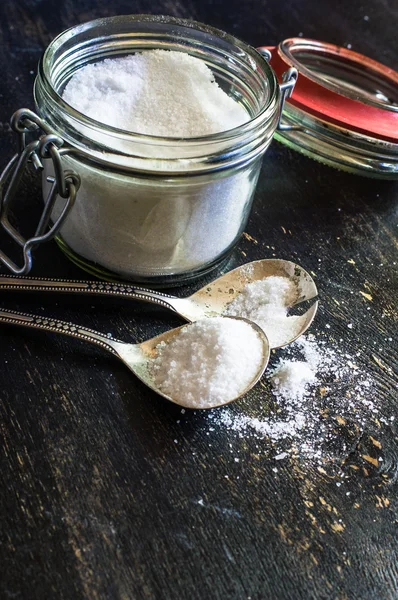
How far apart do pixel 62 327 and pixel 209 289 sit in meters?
0.16

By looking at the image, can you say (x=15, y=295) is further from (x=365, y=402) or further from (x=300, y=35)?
(x=300, y=35)

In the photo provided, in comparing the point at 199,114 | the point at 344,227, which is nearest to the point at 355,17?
the point at 344,227

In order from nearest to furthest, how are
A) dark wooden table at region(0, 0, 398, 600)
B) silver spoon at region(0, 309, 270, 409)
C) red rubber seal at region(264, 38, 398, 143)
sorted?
dark wooden table at region(0, 0, 398, 600), silver spoon at region(0, 309, 270, 409), red rubber seal at region(264, 38, 398, 143)

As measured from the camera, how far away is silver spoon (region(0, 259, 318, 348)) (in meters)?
0.66

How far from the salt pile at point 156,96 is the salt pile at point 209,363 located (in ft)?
0.64

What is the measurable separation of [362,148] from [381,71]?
0.69 feet

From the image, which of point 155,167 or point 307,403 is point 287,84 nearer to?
point 155,167

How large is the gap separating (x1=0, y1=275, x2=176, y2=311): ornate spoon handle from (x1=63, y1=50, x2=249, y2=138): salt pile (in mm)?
159

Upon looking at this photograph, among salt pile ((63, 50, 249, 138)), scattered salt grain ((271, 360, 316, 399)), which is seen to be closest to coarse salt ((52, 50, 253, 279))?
salt pile ((63, 50, 249, 138))

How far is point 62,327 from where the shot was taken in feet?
2.04

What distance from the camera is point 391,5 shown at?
4.47ft

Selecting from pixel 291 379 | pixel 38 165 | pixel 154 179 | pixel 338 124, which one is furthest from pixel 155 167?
pixel 338 124

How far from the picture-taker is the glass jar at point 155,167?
0.57 m

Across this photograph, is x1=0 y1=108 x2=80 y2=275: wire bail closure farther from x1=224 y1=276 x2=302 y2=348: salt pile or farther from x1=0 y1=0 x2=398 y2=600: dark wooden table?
x1=224 y1=276 x2=302 y2=348: salt pile
